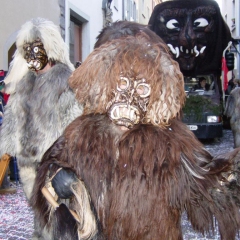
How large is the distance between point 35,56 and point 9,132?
670 mm

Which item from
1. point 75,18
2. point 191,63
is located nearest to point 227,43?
point 191,63

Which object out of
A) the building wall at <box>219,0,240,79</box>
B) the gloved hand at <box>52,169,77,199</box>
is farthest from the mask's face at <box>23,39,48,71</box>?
the building wall at <box>219,0,240,79</box>

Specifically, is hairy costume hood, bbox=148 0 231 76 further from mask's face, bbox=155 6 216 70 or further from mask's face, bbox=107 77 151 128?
mask's face, bbox=107 77 151 128

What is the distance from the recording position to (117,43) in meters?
2.09

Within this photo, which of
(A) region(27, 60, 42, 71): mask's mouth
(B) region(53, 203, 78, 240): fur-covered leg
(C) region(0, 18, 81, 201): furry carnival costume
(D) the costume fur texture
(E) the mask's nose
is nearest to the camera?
(B) region(53, 203, 78, 240): fur-covered leg

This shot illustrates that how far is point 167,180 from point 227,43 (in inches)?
398

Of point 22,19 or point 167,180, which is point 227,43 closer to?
point 22,19

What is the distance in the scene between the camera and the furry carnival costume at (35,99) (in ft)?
11.5

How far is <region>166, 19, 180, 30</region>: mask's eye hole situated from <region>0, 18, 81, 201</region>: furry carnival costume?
24.7ft

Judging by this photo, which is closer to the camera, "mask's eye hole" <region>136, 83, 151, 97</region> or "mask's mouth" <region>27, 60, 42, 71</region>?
"mask's eye hole" <region>136, 83, 151, 97</region>

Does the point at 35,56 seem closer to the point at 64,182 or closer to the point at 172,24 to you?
the point at 64,182

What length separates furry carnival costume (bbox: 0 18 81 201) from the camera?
3.50 m

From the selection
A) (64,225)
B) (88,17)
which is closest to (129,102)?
(64,225)

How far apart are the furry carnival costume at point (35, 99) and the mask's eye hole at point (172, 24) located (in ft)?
24.7
